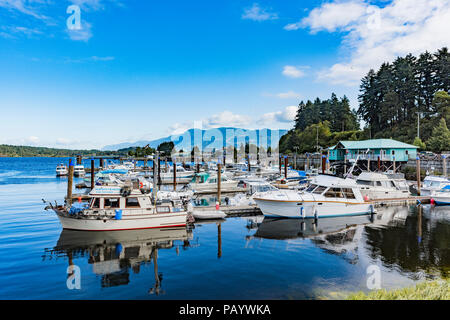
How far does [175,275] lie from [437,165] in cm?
5018

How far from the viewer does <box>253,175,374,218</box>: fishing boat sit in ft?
72.4

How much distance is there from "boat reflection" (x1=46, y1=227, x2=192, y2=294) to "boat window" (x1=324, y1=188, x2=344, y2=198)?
11.9 m

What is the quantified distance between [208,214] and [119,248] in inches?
321

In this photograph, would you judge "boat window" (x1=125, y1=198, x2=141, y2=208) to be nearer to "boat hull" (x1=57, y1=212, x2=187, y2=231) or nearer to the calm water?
"boat hull" (x1=57, y1=212, x2=187, y2=231)

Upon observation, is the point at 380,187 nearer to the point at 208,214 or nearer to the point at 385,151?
the point at 208,214

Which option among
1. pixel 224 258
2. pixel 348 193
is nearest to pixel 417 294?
pixel 224 258

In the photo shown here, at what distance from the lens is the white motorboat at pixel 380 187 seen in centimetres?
2952

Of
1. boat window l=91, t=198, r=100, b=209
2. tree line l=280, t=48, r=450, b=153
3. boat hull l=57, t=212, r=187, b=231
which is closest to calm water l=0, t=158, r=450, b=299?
boat hull l=57, t=212, r=187, b=231

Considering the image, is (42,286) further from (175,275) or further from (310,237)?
(310,237)

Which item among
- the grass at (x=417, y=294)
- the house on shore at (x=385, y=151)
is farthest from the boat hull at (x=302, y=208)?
the house on shore at (x=385, y=151)

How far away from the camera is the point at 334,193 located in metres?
23.1

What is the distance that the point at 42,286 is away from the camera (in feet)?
37.2

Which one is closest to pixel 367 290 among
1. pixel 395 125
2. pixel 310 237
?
pixel 310 237

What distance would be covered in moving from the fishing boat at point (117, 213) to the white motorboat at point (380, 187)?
68.7 feet
